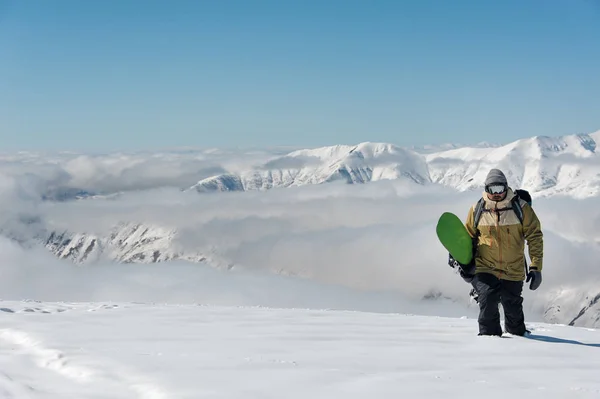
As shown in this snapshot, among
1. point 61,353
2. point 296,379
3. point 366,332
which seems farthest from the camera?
point 366,332

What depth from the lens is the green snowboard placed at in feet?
29.9

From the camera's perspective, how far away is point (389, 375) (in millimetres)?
6074

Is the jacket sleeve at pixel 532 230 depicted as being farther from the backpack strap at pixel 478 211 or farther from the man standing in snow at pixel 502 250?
the backpack strap at pixel 478 211

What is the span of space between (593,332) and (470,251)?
3.64m

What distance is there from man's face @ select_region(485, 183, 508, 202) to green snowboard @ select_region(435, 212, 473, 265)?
64 cm

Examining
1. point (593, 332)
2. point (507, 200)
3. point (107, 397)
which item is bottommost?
point (593, 332)

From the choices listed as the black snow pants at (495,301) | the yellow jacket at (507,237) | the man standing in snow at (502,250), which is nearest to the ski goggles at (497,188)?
the man standing in snow at (502,250)

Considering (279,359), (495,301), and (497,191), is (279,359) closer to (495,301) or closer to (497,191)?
(495,301)

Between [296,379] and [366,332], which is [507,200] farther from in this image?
[296,379]

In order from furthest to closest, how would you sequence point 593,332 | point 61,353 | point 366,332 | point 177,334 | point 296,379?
A: point 593,332, point 366,332, point 177,334, point 61,353, point 296,379

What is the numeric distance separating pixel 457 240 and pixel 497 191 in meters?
0.98

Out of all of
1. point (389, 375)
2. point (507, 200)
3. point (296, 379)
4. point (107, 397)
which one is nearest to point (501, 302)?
point (507, 200)

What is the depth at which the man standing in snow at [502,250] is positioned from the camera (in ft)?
29.1

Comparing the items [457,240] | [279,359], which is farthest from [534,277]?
[279,359]
